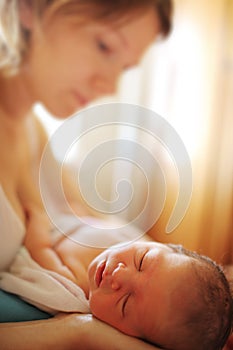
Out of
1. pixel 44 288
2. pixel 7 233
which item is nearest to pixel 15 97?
pixel 7 233

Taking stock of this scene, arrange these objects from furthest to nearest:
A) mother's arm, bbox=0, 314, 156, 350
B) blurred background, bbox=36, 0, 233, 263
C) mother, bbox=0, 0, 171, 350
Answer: blurred background, bbox=36, 0, 233, 263, mother, bbox=0, 0, 171, 350, mother's arm, bbox=0, 314, 156, 350

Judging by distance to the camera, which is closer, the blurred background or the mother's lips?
the mother's lips

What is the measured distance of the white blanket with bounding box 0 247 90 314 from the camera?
2.44 ft

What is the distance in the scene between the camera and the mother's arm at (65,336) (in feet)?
2.14

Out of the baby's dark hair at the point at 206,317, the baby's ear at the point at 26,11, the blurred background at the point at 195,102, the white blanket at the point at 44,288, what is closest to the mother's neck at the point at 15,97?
the baby's ear at the point at 26,11

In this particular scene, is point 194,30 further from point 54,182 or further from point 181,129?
point 54,182

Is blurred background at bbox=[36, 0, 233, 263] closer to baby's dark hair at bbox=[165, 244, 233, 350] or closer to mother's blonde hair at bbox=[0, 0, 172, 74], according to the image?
mother's blonde hair at bbox=[0, 0, 172, 74]

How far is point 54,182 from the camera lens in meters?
1.22

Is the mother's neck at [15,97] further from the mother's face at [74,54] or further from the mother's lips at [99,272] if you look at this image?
the mother's lips at [99,272]

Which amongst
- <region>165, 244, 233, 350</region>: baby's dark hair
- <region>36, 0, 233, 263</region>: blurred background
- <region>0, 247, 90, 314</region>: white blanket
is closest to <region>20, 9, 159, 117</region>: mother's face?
<region>36, 0, 233, 263</region>: blurred background

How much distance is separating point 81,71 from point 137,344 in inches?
31.7

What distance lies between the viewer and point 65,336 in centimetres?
66

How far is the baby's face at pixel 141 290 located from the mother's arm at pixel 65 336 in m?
0.02

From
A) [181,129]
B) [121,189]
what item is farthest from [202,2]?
[121,189]
